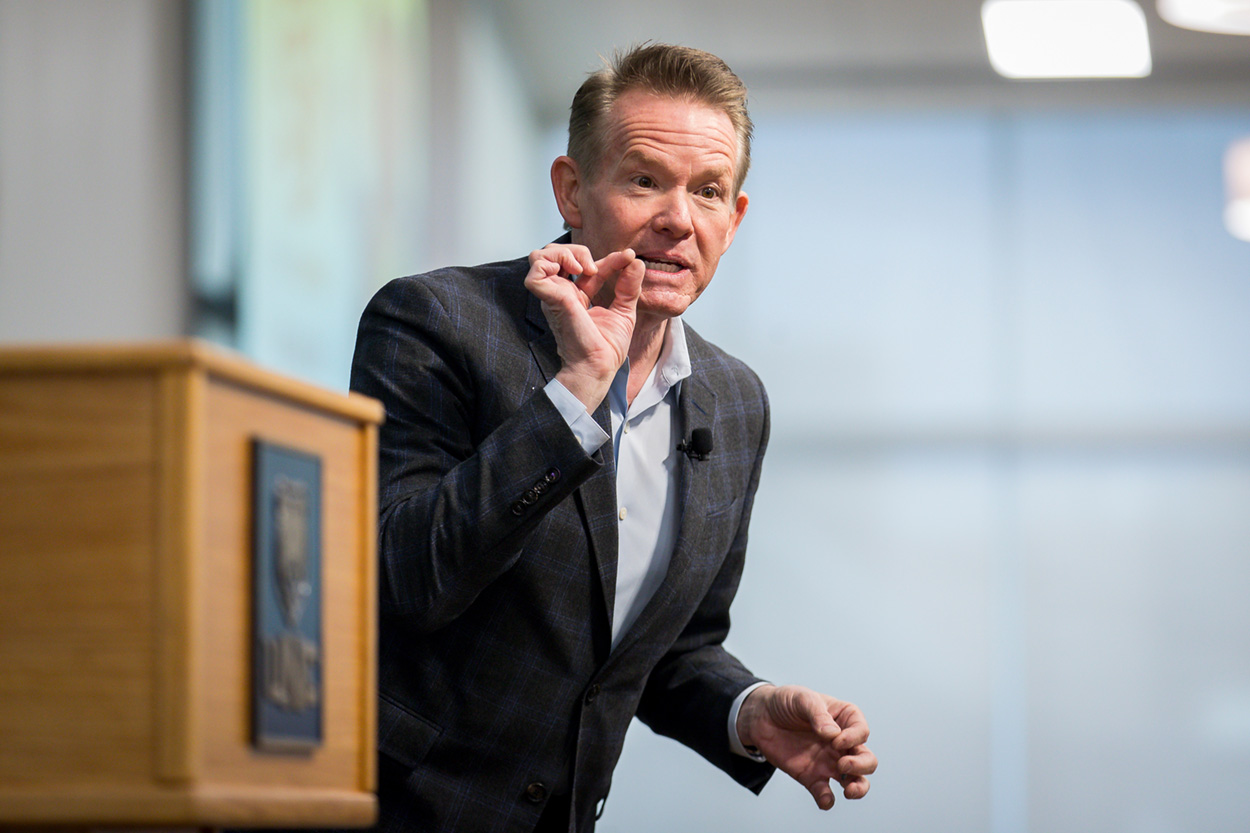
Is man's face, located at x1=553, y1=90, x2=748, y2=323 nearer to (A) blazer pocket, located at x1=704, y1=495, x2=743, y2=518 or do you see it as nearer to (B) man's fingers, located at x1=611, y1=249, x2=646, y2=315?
(B) man's fingers, located at x1=611, y1=249, x2=646, y2=315

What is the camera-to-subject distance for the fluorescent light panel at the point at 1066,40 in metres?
4.49

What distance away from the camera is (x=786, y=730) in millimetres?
1772

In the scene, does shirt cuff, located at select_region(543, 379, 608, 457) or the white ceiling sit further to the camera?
the white ceiling

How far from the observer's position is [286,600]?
2.82 feet

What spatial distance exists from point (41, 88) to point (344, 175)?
93 cm

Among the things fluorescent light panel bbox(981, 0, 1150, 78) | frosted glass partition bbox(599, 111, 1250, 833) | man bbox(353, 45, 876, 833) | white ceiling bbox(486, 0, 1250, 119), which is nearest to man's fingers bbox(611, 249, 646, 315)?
man bbox(353, 45, 876, 833)

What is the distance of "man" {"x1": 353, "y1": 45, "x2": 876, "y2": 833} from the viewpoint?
136 cm

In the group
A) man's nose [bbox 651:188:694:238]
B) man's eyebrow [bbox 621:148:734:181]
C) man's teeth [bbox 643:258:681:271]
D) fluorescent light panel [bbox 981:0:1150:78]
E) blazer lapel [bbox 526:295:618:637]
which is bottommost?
blazer lapel [bbox 526:295:618:637]

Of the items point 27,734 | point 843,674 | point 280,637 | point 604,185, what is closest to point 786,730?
point 604,185

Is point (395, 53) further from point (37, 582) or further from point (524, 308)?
point (37, 582)

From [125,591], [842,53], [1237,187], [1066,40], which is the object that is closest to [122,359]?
[125,591]

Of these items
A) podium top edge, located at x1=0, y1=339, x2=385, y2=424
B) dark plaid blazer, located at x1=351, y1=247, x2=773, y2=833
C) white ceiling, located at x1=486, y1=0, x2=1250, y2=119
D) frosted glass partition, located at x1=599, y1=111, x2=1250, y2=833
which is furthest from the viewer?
white ceiling, located at x1=486, y1=0, x2=1250, y2=119

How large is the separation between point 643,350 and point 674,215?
0.19 metres

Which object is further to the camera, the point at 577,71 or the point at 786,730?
the point at 577,71
